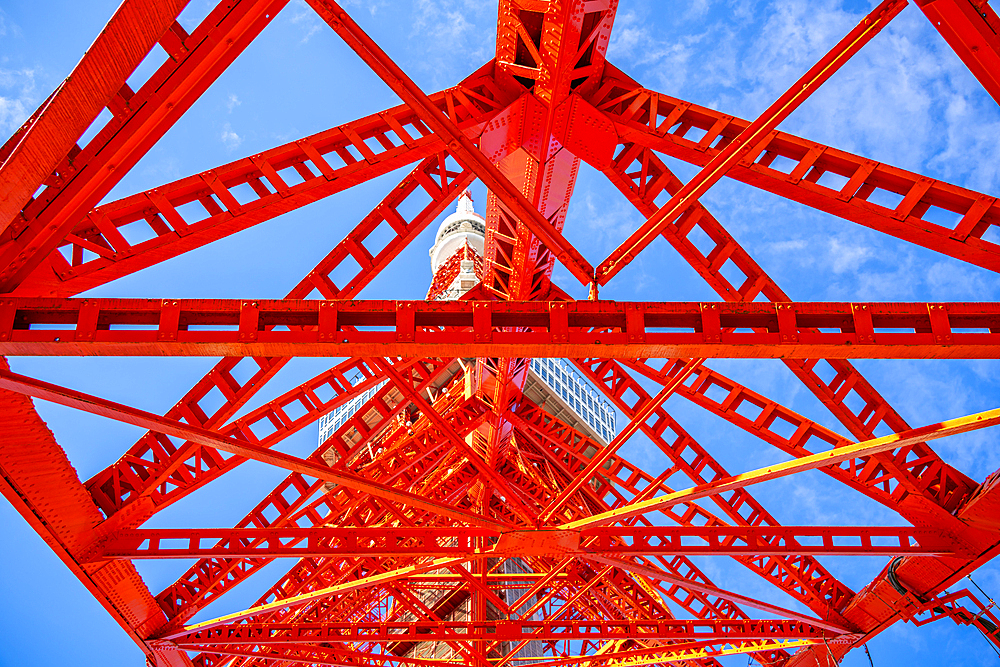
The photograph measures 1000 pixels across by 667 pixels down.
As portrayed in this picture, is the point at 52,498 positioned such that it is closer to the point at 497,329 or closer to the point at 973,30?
the point at 497,329

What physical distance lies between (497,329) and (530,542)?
26.8 ft

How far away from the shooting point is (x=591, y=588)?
73.7 ft

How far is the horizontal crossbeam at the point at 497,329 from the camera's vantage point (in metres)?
8.59

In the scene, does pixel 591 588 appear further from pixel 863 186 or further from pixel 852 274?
pixel 852 274

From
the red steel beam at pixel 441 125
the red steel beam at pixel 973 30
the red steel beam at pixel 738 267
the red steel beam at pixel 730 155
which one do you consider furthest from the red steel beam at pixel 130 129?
the red steel beam at pixel 973 30

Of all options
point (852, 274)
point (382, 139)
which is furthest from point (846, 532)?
point (852, 274)

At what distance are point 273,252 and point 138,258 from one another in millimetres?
86585

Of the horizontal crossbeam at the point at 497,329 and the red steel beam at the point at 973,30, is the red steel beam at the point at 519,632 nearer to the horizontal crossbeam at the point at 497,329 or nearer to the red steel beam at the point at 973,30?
the horizontal crossbeam at the point at 497,329

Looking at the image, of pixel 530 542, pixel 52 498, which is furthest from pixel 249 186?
pixel 530 542

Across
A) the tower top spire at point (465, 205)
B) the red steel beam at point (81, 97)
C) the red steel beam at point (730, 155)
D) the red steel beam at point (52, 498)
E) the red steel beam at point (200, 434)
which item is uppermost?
the tower top spire at point (465, 205)

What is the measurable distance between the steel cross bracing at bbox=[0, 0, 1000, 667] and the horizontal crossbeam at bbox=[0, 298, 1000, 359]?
31 millimetres

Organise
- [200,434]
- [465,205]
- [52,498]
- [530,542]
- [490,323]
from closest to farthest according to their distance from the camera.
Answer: [490,323]
[200,434]
[52,498]
[530,542]
[465,205]

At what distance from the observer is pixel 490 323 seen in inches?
352

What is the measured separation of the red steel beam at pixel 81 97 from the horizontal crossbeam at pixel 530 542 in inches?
309
